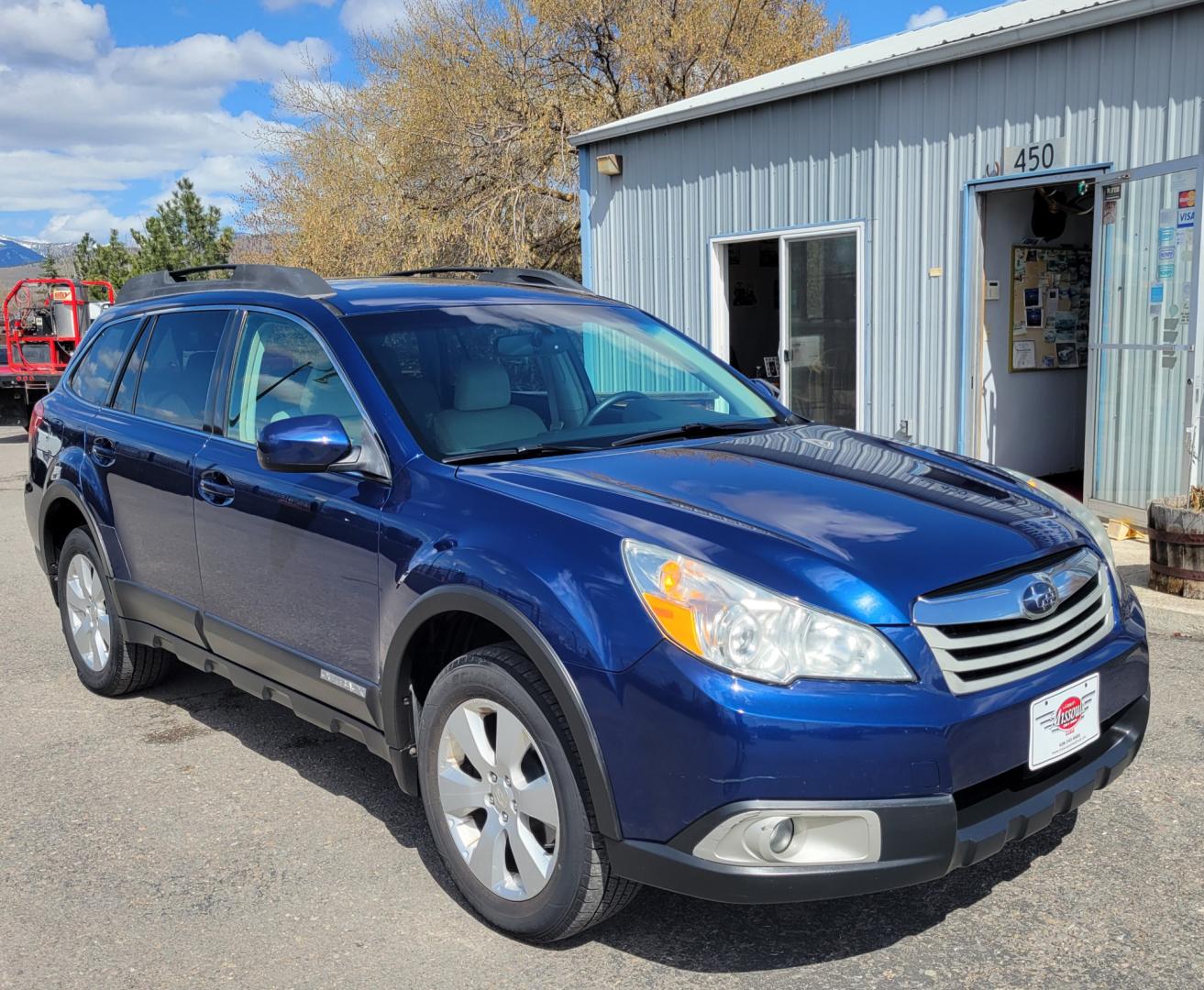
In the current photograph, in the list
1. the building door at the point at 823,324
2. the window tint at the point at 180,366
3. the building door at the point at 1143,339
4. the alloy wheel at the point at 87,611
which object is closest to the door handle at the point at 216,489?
the window tint at the point at 180,366

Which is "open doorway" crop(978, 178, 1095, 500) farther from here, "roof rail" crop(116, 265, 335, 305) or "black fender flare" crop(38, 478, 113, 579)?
"black fender flare" crop(38, 478, 113, 579)

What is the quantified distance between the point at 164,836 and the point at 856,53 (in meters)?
9.81

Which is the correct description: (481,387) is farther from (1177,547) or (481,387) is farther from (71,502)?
(1177,547)

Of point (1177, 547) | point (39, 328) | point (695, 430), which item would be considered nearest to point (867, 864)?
point (695, 430)

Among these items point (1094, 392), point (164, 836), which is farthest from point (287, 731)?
point (1094, 392)

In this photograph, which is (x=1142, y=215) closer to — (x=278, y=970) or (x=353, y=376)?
(x=353, y=376)

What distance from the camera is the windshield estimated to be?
11.7 feet

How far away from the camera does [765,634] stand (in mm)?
2523

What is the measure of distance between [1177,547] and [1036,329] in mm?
3750

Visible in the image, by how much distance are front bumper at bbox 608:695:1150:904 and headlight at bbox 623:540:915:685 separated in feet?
0.94

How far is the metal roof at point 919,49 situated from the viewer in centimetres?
755

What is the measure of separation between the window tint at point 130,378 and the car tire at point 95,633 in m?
0.62

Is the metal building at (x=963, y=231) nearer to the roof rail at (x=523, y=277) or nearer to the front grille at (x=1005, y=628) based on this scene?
the roof rail at (x=523, y=277)

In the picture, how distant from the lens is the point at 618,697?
8.45ft
